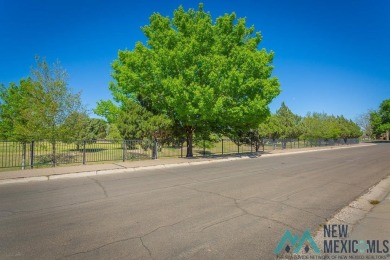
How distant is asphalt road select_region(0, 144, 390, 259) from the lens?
3805 mm

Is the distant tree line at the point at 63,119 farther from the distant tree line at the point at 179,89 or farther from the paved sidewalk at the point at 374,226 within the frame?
the paved sidewalk at the point at 374,226

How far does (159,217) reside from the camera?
530cm

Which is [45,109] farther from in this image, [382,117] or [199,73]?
[382,117]

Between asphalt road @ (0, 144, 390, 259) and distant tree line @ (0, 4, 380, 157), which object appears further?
distant tree line @ (0, 4, 380, 157)

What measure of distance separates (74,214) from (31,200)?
7.24ft

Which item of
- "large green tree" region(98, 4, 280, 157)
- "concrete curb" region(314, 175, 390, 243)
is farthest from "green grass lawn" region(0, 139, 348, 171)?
"concrete curb" region(314, 175, 390, 243)

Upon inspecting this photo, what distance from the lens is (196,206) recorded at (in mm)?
6145

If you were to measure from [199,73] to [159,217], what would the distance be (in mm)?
14747

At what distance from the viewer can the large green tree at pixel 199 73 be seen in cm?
1705

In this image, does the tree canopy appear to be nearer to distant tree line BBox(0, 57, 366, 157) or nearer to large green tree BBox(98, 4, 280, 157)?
distant tree line BBox(0, 57, 366, 157)

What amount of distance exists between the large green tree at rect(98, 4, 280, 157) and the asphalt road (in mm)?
8855

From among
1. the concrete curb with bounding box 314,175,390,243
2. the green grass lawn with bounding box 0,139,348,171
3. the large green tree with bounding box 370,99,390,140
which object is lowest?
the concrete curb with bounding box 314,175,390,243

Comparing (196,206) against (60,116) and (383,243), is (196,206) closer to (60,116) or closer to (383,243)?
(383,243)

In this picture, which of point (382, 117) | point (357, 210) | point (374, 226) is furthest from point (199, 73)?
point (382, 117)
